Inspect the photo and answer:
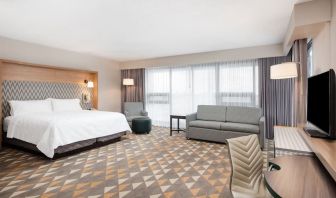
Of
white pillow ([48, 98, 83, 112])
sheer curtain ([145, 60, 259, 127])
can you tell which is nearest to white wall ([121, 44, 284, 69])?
sheer curtain ([145, 60, 259, 127])

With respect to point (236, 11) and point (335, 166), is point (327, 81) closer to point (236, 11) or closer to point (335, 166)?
point (335, 166)

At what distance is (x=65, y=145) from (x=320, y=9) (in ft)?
15.3

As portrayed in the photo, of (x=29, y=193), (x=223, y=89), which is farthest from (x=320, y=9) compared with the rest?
(x=29, y=193)

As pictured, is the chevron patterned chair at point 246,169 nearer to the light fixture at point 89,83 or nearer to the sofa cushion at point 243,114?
the sofa cushion at point 243,114

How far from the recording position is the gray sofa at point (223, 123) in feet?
14.4

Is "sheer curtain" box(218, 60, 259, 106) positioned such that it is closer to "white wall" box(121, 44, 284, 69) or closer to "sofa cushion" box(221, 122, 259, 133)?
"white wall" box(121, 44, 284, 69)

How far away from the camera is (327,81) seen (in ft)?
6.63

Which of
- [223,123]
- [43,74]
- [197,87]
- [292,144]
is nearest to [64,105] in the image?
[43,74]

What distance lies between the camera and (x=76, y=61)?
589 centimetres

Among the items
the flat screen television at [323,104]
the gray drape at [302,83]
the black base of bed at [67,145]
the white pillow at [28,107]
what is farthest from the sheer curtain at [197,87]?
the white pillow at [28,107]

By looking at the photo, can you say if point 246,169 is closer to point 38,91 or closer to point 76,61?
point 38,91

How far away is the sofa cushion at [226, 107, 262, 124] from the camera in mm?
4758

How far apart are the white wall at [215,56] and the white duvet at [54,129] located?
3088mm

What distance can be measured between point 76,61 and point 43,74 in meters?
1.01
